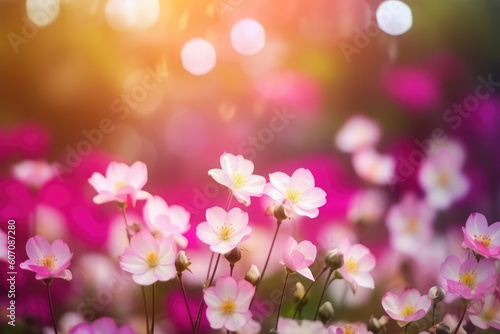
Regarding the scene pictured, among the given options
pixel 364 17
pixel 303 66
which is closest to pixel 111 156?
pixel 303 66

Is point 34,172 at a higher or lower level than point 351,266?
higher

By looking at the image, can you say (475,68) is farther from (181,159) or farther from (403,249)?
(181,159)

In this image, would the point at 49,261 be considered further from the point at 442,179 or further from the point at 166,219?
the point at 442,179

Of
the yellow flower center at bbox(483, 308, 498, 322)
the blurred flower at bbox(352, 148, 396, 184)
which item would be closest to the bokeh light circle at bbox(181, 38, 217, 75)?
the blurred flower at bbox(352, 148, 396, 184)

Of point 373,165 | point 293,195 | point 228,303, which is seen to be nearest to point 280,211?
point 293,195

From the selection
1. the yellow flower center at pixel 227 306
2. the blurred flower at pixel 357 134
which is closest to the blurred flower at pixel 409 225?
the blurred flower at pixel 357 134

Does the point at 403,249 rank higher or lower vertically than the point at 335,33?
lower

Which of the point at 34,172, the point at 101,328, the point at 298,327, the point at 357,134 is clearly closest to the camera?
the point at 298,327
